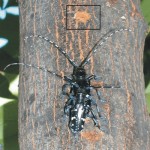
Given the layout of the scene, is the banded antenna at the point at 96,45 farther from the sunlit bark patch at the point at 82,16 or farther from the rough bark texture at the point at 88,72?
the sunlit bark patch at the point at 82,16

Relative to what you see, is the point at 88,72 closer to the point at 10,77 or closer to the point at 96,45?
the point at 96,45

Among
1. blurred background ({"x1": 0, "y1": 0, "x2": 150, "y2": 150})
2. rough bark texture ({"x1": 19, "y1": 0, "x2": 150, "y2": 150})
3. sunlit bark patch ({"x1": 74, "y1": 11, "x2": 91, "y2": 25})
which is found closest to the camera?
rough bark texture ({"x1": 19, "y1": 0, "x2": 150, "y2": 150})

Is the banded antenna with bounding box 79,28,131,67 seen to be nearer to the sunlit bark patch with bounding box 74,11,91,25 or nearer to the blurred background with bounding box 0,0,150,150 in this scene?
the sunlit bark patch with bounding box 74,11,91,25

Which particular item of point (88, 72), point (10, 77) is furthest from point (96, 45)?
point (10, 77)

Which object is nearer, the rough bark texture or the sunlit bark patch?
the rough bark texture

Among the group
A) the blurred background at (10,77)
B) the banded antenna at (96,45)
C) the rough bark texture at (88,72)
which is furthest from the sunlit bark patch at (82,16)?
the blurred background at (10,77)

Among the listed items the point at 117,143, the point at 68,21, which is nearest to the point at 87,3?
the point at 68,21

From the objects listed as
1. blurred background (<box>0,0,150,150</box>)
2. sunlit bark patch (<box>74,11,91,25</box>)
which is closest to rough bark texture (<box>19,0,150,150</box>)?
sunlit bark patch (<box>74,11,91,25</box>)
